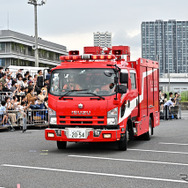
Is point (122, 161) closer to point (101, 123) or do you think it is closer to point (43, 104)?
point (101, 123)

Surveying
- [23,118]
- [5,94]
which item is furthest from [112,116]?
[5,94]

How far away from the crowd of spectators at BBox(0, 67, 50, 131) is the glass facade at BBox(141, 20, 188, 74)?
362 ft

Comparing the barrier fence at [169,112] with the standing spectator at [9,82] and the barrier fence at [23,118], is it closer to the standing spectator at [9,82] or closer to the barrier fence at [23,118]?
the barrier fence at [23,118]

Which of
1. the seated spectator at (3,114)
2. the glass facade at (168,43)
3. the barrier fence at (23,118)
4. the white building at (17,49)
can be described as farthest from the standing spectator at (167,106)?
the glass facade at (168,43)

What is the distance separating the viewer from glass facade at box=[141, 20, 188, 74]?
13200cm

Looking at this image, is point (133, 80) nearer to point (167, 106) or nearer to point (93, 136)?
point (93, 136)

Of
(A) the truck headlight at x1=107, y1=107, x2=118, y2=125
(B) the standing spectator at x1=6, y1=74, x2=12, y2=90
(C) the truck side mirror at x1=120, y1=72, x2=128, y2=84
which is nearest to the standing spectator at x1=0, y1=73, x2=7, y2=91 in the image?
(B) the standing spectator at x1=6, y1=74, x2=12, y2=90

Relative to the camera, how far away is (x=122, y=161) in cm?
1024

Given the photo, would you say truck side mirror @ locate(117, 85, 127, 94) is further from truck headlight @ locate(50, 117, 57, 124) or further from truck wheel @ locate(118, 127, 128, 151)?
truck headlight @ locate(50, 117, 57, 124)

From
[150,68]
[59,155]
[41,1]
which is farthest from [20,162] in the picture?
[41,1]

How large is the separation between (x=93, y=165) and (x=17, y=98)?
12413 mm

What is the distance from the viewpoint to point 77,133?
37.6ft

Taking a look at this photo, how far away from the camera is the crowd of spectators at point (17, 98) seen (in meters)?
20.3

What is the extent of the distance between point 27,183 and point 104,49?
7577 millimetres
